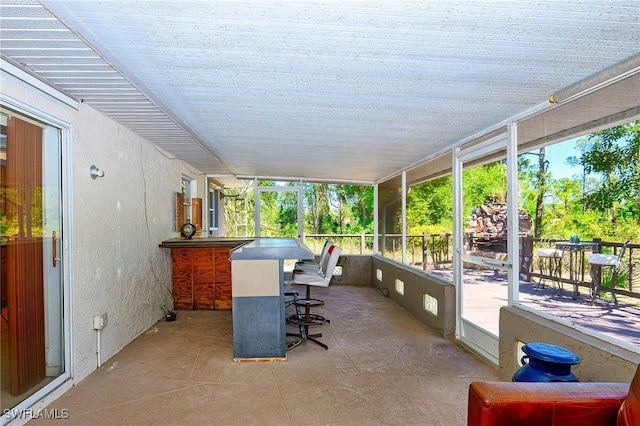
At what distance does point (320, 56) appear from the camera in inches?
82.8

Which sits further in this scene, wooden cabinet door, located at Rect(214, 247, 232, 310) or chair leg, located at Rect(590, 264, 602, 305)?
wooden cabinet door, located at Rect(214, 247, 232, 310)

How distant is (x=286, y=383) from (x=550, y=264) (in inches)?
89.7

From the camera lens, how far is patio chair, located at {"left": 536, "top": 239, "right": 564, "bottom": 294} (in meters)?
2.74

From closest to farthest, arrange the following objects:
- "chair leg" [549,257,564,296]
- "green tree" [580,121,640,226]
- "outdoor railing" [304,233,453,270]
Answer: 1. "green tree" [580,121,640,226]
2. "chair leg" [549,257,564,296]
3. "outdoor railing" [304,233,453,270]

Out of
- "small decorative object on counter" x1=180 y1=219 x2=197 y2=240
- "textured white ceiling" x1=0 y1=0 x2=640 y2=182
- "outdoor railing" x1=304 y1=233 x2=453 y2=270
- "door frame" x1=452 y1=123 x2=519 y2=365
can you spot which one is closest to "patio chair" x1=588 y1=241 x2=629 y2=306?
"door frame" x1=452 y1=123 x2=519 y2=365

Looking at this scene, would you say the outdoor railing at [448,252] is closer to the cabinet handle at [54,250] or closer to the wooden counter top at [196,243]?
the wooden counter top at [196,243]

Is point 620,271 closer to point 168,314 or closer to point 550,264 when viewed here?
point 550,264

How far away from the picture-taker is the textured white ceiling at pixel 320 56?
1.64 metres

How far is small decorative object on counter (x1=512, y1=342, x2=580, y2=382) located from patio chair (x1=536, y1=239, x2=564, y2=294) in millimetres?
801

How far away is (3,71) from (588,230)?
380 cm

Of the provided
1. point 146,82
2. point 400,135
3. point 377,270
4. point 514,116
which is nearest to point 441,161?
point 400,135

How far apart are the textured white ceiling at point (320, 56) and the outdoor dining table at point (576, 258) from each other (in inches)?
41.8

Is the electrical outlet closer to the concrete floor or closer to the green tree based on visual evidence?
the concrete floor

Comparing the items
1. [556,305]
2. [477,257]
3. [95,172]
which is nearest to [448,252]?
[477,257]
